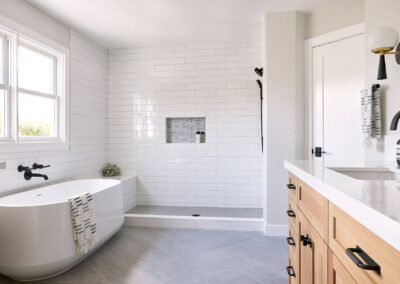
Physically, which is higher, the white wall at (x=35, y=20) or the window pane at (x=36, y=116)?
the white wall at (x=35, y=20)

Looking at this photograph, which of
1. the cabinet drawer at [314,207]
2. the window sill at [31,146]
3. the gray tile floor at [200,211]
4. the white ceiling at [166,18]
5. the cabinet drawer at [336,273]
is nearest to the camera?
the cabinet drawer at [336,273]

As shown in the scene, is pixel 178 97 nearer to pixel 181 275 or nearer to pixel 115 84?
pixel 115 84

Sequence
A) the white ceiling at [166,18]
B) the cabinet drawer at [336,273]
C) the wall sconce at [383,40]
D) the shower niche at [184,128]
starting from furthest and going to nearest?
the shower niche at [184,128] < the white ceiling at [166,18] < the wall sconce at [383,40] < the cabinet drawer at [336,273]

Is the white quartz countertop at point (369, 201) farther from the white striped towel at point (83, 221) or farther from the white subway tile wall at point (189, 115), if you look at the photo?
the white subway tile wall at point (189, 115)

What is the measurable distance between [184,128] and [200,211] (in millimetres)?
1377

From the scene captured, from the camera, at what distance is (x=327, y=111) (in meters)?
3.09

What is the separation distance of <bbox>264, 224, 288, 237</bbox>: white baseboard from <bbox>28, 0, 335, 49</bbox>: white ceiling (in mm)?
2628

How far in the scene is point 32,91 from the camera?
3018mm

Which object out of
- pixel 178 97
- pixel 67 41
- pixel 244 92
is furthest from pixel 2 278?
pixel 244 92

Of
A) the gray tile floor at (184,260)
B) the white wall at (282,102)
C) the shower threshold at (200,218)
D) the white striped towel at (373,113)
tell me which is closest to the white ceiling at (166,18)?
the white wall at (282,102)

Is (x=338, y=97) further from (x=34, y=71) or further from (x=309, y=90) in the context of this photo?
(x=34, y=71)

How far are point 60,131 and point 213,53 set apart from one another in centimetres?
252

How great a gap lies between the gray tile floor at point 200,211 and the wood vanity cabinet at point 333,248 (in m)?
2.16

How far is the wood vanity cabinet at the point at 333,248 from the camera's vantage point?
2.07ft
